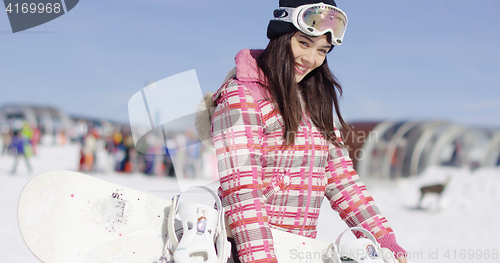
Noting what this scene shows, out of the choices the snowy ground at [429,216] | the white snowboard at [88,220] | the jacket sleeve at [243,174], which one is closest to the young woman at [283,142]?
the jacket sleeve at [243,174]

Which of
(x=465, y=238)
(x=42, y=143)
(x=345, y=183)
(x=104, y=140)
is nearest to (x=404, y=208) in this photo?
(x=465, y=238)

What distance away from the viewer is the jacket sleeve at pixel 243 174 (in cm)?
127

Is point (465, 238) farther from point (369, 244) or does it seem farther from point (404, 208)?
point (369, 244)

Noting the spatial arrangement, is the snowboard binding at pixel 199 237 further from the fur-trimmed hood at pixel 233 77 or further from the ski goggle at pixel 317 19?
the ski goggle at pixel 317 19

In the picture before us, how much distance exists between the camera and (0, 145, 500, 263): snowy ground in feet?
17.8

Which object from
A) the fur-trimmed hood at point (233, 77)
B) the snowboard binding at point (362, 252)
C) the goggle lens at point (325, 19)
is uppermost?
the goggle lens at point (325, 19)

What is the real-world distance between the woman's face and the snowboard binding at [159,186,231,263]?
609 mm

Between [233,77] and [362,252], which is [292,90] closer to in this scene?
[233,77]

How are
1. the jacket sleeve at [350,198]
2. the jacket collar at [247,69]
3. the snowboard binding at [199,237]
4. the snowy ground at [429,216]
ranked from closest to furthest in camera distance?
the snowboard binding at [199,237]
the jacket collar at [247,69]
the jacket sleeve at [350,198]
the snowy ground at [429,216]

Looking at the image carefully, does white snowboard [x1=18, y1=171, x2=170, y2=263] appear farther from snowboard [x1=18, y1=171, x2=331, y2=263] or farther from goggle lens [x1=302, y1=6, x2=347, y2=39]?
goggle lens [x1=302, y1=6, x2=347, y2=39]

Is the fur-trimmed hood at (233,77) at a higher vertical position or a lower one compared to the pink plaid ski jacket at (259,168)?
higher

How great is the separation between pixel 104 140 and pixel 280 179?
16.7 meters

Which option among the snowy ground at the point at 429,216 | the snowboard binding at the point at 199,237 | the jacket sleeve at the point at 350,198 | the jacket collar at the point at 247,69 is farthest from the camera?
the snowy ground at the point at 429,216

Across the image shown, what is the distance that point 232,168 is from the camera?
1291mm
